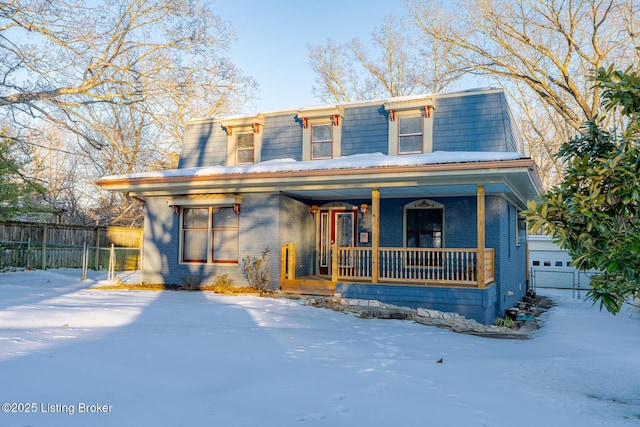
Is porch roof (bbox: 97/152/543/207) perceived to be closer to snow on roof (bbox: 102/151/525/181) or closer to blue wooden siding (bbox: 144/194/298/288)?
snow on roof (bbox: 102/151/525/181)

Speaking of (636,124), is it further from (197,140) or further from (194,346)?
(197,140)

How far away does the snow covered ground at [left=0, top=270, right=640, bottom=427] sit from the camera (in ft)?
12.8

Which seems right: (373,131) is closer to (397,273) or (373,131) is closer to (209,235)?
(397,273)

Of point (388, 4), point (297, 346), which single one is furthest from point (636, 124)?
point (388, 4)

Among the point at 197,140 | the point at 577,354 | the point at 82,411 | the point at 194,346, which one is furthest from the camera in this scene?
the point at 197,140

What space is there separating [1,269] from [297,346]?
1444 cm

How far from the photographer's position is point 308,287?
12.3m

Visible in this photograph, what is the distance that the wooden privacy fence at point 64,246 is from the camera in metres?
17.1

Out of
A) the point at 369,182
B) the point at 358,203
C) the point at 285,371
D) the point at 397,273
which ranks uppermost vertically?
the point at 369,182

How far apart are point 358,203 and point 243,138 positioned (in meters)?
4.48

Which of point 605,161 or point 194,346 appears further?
point 194,346

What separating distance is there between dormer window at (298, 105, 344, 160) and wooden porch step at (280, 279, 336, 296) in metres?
3.95

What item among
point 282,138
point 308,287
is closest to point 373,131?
point 282,138

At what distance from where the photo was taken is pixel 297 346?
6688 mm
